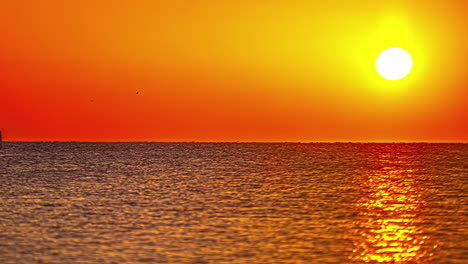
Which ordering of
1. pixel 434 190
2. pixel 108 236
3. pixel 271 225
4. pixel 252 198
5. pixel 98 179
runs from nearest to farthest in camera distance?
1. pixel 108 236
2. pixel 271 225
3. pixel 252 198
4. pixel 434 190
5. pixel 98 179

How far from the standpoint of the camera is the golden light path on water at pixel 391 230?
3638cm

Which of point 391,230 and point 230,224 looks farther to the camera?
point 230,224

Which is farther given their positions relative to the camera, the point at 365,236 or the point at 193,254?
the point at 365,236

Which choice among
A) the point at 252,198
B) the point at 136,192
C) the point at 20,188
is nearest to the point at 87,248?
the point at 252,198

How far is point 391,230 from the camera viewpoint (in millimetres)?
45094

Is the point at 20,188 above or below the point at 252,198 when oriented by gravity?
above

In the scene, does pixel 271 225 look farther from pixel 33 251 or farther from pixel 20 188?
pixel 20 188

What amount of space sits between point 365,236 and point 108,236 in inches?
541

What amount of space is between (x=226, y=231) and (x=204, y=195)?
85.3 feet

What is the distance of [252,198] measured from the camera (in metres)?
66.7

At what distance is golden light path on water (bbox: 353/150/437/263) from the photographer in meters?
36.4

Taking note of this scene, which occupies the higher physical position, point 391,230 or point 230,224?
point 230,224

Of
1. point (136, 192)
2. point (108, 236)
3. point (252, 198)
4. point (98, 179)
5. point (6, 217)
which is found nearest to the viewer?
point (108, 236)

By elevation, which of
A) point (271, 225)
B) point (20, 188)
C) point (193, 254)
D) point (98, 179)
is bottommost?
point (193, 254)
